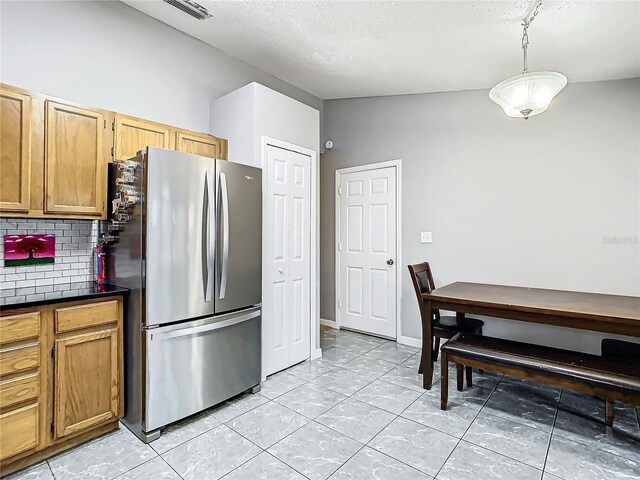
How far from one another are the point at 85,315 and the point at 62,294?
18 centimetres

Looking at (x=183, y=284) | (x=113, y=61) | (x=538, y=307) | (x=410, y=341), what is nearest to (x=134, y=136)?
(x=113, y=61)

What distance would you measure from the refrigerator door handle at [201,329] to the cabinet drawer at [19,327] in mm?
577

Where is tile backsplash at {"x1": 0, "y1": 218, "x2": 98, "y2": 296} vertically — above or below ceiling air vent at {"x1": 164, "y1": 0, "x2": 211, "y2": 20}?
Result: below

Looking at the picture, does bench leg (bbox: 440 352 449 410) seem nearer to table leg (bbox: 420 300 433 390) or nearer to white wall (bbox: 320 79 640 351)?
table leg (bbox: 420 300 433 390)

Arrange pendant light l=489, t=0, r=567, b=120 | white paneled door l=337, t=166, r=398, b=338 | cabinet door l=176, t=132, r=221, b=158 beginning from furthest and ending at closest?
white paneled door l=337, t=166, r=398, b=338
cabinet door l=176, t=132, r=221, b=158
pendant light l=489, t=0, r=567, b=120

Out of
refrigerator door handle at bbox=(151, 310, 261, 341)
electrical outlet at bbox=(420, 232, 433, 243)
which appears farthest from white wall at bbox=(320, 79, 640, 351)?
refrigerator door handle at bbox=(151, 310, 261, 341)

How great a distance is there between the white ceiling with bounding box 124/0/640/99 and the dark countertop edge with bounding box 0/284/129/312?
6.79ft

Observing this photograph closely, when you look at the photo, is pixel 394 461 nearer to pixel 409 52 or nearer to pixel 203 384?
pixel 203 384

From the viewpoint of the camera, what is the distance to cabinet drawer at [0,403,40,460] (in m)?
1.73

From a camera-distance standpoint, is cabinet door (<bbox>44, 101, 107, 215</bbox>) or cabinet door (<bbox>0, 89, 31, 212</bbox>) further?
cabinet door (<bbox>44, 101, 107, 215</bbox>)

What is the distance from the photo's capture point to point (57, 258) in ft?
7.61

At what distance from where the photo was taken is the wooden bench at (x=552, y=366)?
193 centimetres

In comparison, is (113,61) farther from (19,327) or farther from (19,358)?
(19,358)

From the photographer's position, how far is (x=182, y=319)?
7.31 feet
